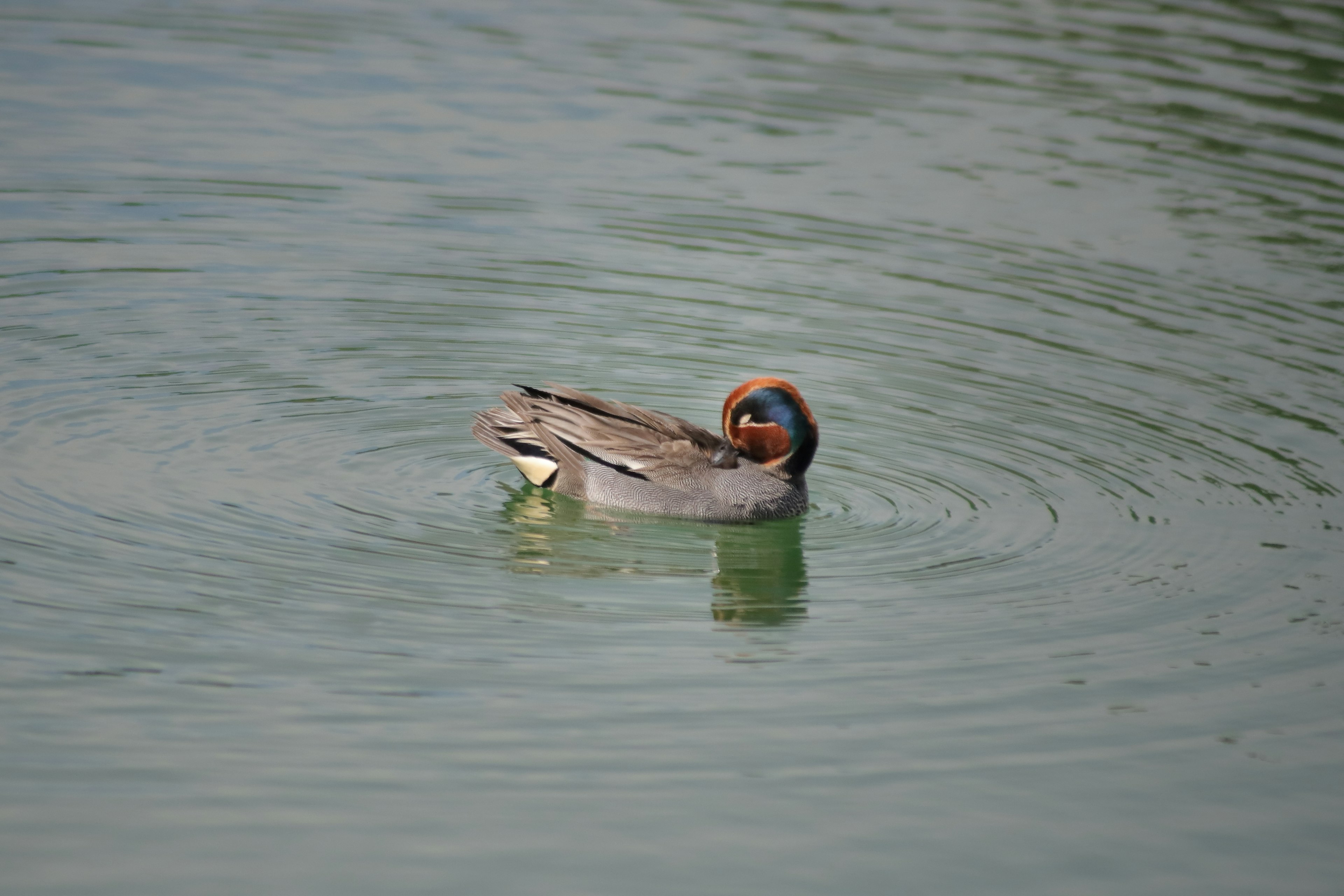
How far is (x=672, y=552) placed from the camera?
997 cm

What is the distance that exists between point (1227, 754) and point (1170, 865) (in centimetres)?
111

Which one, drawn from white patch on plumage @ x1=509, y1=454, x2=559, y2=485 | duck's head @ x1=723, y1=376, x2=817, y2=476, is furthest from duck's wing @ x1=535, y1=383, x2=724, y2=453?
white patch on plumage @ x1=509, y1=454, x2=559, y2=485

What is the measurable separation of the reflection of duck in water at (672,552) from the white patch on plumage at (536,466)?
13 centimetres

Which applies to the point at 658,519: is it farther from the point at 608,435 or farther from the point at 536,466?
the point at 536,466

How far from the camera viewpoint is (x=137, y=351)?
1234 cm

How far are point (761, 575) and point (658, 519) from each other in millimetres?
1109

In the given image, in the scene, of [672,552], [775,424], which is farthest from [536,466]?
[775,424]

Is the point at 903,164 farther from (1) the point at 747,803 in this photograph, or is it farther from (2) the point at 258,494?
(1) the point at 747,803

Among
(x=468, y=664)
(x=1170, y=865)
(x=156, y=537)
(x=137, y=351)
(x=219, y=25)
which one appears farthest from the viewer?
(x=219, y=25)

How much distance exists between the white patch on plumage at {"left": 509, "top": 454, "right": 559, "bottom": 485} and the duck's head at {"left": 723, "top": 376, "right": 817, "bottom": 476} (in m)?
1.18

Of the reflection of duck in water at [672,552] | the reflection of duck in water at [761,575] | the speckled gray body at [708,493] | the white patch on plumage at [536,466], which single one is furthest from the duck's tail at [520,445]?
the reflection of duck in water at [761,575]

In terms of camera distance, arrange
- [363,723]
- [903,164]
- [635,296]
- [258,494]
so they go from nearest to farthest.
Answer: [363,723] → [258,494] → [635,296] → [903,164]

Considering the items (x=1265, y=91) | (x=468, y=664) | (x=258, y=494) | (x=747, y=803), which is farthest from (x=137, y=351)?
(x=1265, y=91)

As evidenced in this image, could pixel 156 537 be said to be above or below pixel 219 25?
below
